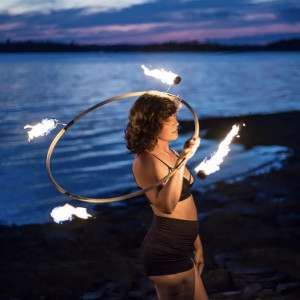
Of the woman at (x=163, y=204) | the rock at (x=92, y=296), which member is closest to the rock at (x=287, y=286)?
the rock at (x=92, y=296)

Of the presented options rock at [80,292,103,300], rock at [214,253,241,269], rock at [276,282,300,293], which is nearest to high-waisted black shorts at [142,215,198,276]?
rock at [80,292,103,300]

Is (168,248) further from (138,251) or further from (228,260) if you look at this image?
(138,251)

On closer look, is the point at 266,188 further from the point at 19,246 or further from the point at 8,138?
the point at 8,138

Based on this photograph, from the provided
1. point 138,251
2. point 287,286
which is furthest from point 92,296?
point 287,286

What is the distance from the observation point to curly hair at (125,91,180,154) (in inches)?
150

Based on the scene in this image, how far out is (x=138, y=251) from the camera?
8422 millimetres

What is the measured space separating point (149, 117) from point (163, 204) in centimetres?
66

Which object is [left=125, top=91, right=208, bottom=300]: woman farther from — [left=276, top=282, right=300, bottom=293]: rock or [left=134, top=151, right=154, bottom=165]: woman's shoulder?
[left=276, top=282, right=300, bottom=293]: rock

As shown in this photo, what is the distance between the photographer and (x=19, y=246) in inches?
351

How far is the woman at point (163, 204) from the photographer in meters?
3.81

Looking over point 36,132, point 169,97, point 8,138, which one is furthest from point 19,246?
point 8,138

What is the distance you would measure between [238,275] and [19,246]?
393cm

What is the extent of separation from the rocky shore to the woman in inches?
113

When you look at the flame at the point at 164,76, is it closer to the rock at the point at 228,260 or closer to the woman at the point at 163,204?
the woman at the point at 163,204
